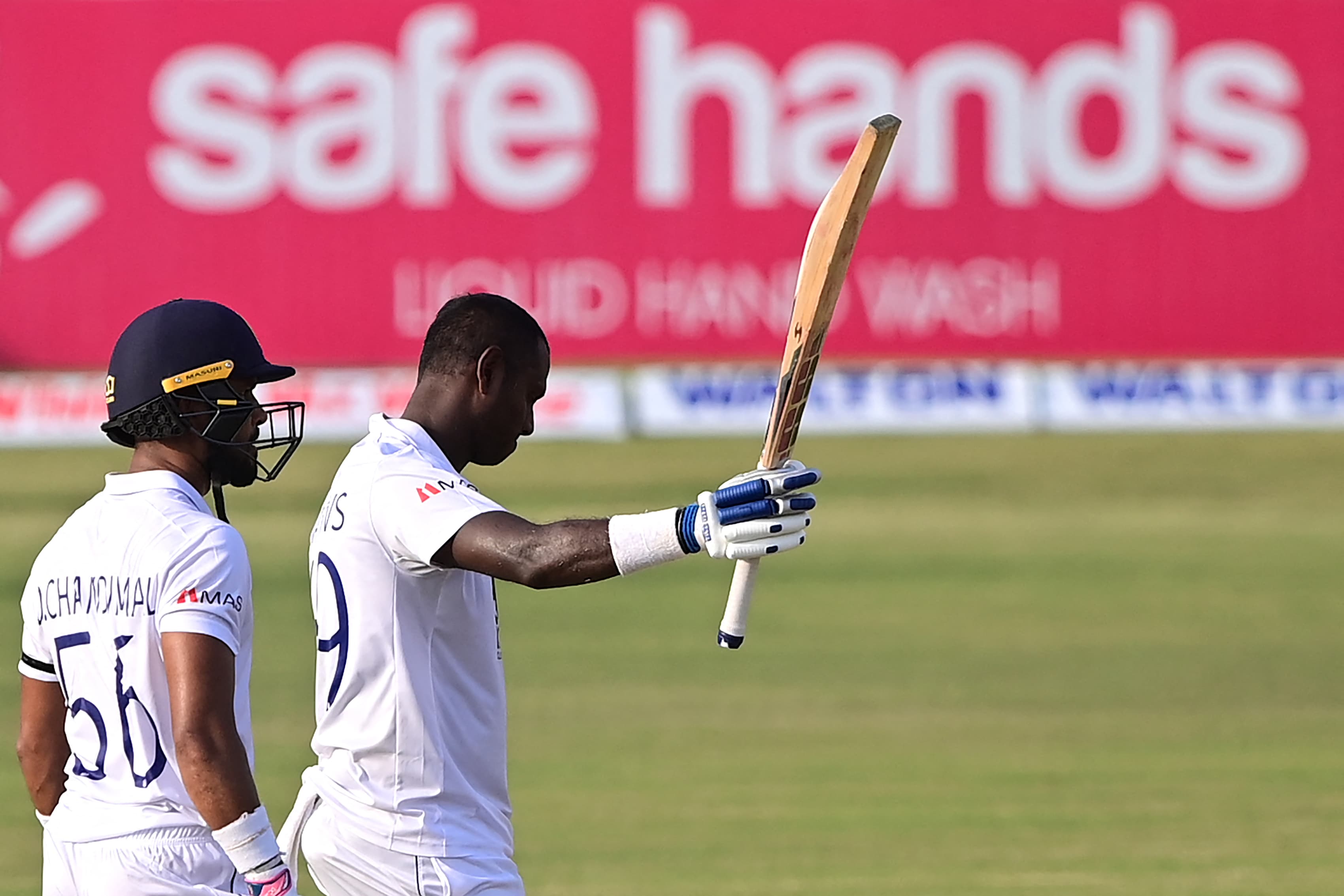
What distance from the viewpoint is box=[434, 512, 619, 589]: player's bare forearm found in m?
3.71

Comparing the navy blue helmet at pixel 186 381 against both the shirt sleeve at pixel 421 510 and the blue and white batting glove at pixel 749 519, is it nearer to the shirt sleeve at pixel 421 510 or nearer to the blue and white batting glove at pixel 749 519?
the shirt sleeve at pixel 421 510

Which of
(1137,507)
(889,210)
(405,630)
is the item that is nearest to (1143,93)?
(889,210)

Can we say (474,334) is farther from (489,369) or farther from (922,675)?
(922,675)

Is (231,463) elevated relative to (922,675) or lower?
elevated

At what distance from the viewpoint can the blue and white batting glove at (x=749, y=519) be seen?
364 cm

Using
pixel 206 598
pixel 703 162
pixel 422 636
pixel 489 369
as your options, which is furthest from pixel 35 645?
pixel 703 162

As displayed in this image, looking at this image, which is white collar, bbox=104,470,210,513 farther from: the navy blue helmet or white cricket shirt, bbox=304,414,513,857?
white cricket shirt, bbox=304,414,513,857

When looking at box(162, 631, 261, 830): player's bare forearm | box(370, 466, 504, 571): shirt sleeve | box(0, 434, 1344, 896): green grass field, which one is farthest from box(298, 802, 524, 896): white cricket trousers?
box(0, 434, 1344, 896): green grass field

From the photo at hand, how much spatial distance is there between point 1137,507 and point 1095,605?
13.2 ft

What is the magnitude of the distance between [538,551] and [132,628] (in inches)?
29.0

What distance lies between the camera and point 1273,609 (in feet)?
46.0

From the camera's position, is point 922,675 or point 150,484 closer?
point 150,484

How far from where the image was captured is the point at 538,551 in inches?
146

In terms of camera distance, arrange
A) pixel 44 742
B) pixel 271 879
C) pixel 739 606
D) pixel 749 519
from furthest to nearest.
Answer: pixel 739 606 → pixel 44 742 → pixel 271 879 → pixel 749 519
